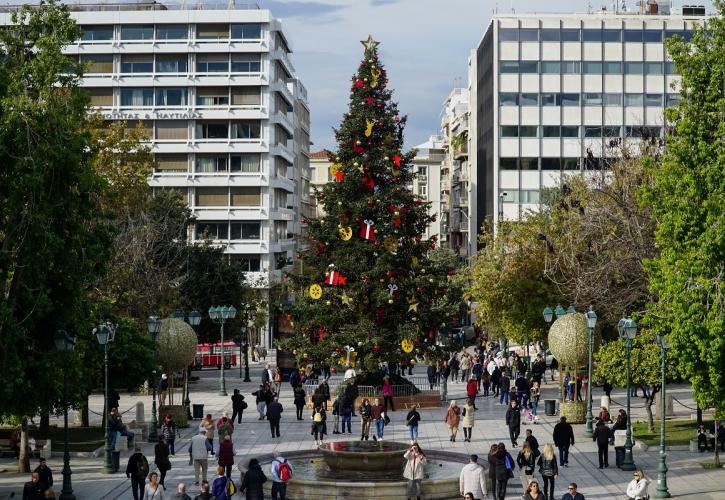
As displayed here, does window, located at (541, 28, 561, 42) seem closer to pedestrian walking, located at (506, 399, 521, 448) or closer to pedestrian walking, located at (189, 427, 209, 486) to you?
pedestrian walking, located at (506, 399, 521, 448)

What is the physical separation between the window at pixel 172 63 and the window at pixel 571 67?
29.3 m

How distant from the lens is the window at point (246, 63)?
87.6 meters

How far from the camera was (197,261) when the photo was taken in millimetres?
64562

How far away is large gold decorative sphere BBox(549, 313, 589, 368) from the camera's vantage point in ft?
132

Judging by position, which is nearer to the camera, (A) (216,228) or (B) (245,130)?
(A) (216,228)

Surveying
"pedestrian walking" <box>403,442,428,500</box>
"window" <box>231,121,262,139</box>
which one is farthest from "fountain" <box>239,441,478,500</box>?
"window" <box>231,121,262,139</box>

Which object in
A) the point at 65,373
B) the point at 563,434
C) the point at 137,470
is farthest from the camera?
the point at 563,434

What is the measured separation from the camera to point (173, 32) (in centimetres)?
8681

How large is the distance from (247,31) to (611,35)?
92.8 ft

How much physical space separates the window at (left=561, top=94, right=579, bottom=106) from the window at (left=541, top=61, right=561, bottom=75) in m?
1.99

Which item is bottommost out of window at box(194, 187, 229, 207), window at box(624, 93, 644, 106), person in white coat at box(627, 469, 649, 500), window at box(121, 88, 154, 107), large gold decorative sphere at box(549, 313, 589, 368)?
person in white coat at box(627, 469, 649, 500)

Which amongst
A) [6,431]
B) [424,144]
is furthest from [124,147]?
[424,144]

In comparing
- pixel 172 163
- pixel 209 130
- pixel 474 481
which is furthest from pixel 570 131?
pixel 474 481

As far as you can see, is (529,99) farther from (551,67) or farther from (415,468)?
(415,468)
